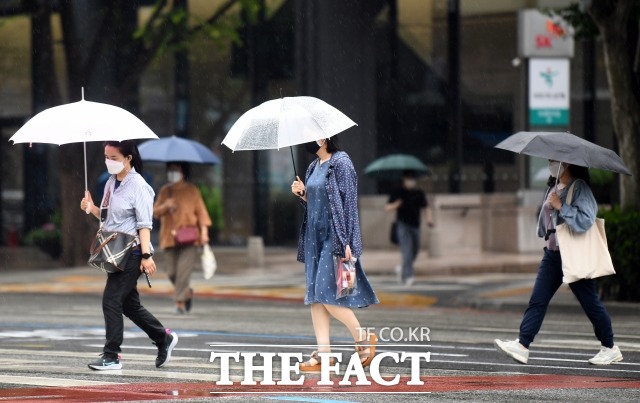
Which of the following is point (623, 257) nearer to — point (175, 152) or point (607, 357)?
point (175, 152)

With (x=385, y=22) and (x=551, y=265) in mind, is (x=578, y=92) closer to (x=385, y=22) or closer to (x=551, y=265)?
(x=385, y=22)

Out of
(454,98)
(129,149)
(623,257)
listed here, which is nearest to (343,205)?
(129,149)

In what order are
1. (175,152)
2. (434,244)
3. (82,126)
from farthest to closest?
(434,244) < (175,152) < (82,126)

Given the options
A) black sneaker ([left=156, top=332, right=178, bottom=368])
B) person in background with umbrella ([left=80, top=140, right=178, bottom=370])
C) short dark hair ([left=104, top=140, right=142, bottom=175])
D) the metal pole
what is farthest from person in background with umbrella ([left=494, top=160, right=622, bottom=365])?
the metal pole

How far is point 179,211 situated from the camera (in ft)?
53.6

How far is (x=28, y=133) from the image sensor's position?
10164mm

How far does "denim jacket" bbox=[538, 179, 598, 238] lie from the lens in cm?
1074

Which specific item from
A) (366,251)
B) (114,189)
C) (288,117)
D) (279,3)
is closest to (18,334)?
(114,189)

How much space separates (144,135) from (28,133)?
870mm

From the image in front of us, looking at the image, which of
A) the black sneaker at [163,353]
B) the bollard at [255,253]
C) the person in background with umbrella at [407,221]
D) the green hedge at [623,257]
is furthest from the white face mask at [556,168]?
the bollard at [255,253]

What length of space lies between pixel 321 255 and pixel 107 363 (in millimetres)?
1826

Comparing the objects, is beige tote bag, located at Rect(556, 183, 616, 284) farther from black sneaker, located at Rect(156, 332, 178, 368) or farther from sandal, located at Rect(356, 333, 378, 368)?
black sneaker, located at Rect(156, 332, 178, 368)

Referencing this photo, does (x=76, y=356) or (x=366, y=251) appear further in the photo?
(x=366, y=251)

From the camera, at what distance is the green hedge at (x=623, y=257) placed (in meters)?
17.0
